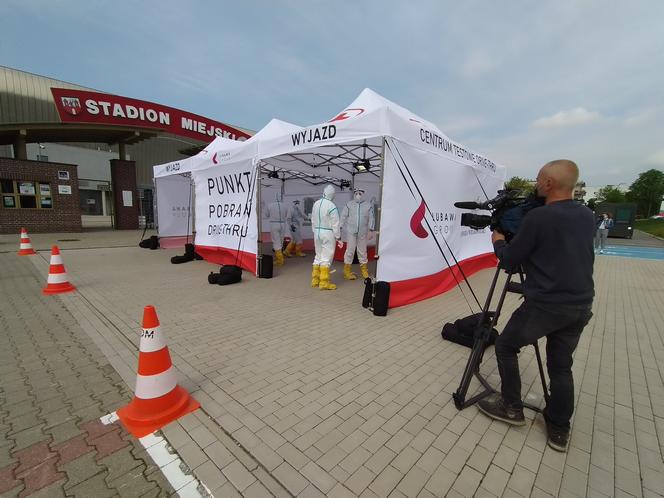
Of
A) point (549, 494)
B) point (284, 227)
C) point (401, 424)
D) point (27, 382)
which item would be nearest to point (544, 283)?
point (549, 494)

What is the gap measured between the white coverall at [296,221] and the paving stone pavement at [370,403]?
201 inches

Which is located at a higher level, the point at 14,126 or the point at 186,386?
the point at 14,126

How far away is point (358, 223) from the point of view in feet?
22.7

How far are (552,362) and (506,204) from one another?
1104mm

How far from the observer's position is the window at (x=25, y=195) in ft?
47.5

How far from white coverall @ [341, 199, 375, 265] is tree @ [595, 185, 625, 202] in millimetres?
102464

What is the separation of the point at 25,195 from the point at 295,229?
15.0 metres

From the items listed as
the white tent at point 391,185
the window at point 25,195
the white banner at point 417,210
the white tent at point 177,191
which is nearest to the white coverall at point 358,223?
the white tent at point 391,185

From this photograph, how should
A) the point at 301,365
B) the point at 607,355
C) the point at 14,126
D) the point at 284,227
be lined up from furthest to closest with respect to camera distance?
the point at 14,126 < the point at 284,227 < the point at 607,355 < the point at 301,365

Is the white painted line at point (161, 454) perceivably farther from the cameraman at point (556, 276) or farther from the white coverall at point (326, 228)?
the white coverall at point (326, 228)

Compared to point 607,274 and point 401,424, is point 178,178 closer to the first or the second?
point 401,424

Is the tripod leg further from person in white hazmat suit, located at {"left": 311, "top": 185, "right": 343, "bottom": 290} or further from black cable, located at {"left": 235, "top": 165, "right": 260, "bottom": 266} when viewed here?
black cable, located at {"left": 235, "top": 165, "right": 260, "bottom": 266}

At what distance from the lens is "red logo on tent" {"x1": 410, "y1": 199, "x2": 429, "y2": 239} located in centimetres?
507

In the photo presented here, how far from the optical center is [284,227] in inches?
370
